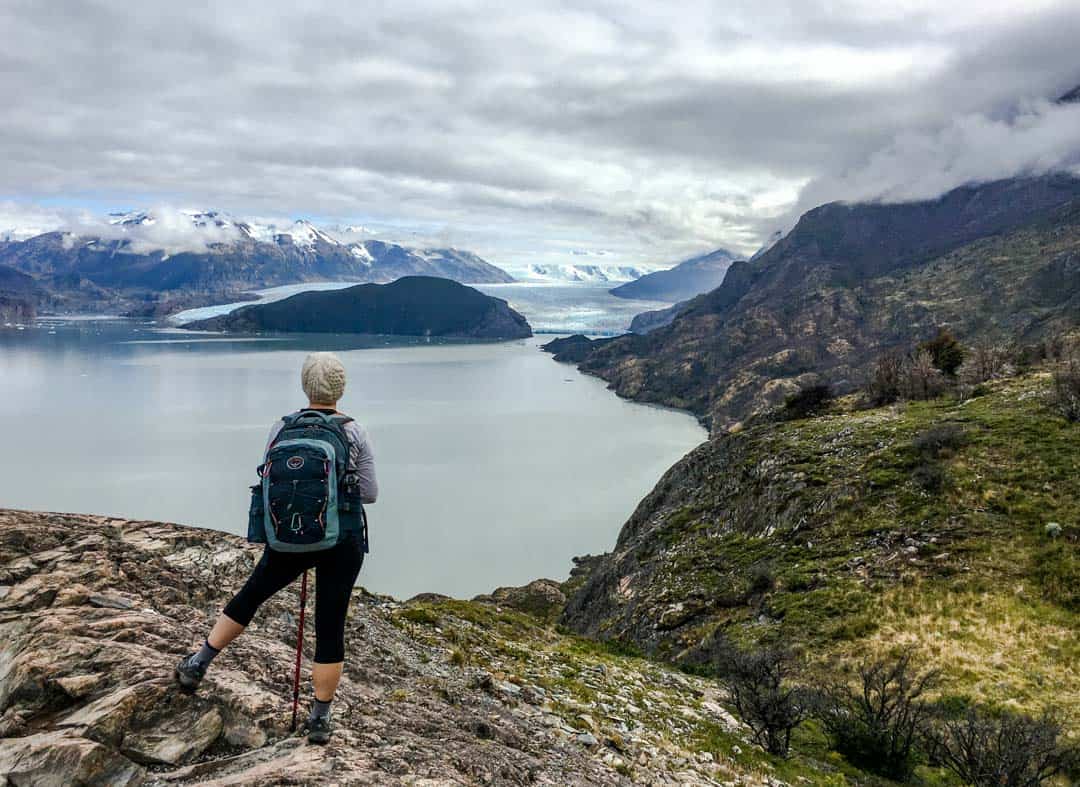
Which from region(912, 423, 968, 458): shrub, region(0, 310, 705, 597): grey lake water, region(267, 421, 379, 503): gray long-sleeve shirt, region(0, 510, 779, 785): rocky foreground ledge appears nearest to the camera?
region(0, 510, 779, 785): rocky foreground ledge

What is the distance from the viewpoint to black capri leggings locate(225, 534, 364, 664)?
592 centimetres

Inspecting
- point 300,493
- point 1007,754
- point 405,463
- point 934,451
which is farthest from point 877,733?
point 405,463

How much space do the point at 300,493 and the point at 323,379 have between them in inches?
48.2

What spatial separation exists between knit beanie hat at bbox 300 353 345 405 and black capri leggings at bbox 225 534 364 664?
1397mm

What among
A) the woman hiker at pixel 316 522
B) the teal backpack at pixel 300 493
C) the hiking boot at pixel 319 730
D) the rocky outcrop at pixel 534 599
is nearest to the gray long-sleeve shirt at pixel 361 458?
the woman hiker at pixel 316 522

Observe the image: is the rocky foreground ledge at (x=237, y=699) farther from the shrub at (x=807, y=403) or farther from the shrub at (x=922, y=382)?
the shrub at (x=922, y=382)

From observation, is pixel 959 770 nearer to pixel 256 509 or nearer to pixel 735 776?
pixel 735 776

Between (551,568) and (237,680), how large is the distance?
206 ft

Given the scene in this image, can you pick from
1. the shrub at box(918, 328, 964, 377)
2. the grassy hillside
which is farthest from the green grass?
the shrub at box(918, 328, 964, 377)

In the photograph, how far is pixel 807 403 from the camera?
52.8 m

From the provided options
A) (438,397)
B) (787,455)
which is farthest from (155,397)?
(787,455)

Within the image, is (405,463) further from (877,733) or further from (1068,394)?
(877,733)

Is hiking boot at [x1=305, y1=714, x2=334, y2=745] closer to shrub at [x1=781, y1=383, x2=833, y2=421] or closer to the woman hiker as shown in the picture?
the woman hiker

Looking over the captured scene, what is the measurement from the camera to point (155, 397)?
152375mm
